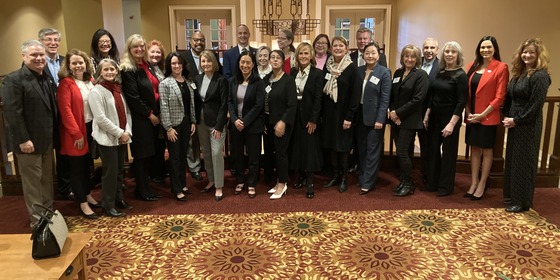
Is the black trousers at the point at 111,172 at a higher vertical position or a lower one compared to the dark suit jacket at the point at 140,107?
lower

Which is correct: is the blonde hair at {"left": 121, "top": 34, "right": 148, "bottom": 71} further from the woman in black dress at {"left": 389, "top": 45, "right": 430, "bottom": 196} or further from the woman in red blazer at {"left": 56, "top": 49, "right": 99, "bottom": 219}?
the woman in black dress at {"left": 389, "top": 45, "right": 430, "bottom": 196}

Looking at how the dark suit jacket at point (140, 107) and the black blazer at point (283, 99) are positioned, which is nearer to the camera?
the dark suit jacket at point (140, 107)

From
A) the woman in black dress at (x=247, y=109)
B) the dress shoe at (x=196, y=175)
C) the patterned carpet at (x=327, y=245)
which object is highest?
the woman in black dress at (x=247, y=109)

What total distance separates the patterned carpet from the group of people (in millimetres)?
437

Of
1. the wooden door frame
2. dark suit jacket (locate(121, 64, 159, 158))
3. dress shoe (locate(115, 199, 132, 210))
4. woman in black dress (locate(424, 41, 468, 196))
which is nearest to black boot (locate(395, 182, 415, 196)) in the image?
woman in black dress (locate(424, 41, 468, 196))

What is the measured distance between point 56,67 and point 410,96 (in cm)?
324

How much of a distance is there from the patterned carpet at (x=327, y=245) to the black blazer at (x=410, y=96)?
857 millimetres

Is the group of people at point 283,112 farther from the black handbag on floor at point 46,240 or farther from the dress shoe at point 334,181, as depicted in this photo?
the black handbag on floor at point 46,240

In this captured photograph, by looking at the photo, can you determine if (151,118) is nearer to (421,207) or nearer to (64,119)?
(64,119)

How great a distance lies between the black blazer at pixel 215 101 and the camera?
12.7 ft

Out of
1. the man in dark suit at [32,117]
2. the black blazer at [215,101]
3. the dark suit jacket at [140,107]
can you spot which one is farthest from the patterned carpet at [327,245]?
the black blazer at [215,101]

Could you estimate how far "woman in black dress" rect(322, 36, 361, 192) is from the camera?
388 cm

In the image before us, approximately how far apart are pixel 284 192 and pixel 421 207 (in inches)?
51.2

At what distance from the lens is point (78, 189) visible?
141 inches
